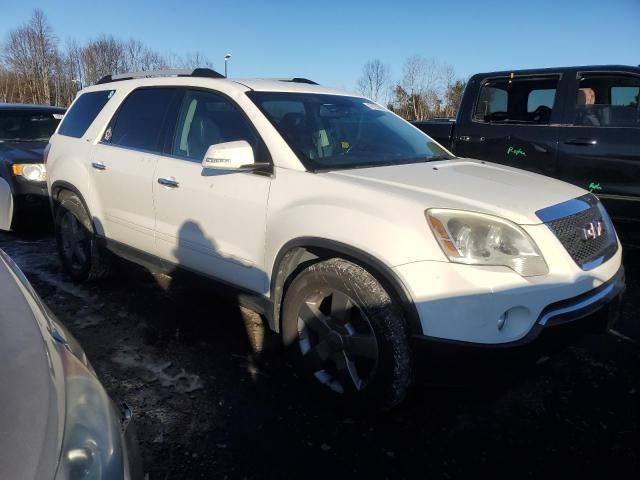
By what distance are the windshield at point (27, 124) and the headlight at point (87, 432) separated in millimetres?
6598

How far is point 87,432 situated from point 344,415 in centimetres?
169

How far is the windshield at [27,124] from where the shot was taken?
22.4 ft

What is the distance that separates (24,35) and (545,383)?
5729 centimetres

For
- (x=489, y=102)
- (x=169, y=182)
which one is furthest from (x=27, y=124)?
(x=489, y=102)

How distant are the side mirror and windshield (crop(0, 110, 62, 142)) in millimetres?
5331

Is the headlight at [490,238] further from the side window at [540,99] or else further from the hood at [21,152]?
the hood at [21,152]

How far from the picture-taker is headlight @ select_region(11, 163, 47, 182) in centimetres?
585

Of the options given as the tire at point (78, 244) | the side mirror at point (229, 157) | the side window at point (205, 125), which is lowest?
the tire at point (78, 244)

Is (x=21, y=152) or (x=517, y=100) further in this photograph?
(x=21, y=152)

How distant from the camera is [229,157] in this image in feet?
9.24

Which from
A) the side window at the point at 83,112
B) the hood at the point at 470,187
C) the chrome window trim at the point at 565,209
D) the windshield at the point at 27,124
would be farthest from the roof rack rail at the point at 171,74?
the windshield at the point at 27,124

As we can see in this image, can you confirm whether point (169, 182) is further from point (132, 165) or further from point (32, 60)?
point (32, 60)

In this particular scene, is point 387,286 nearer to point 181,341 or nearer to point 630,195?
point 181,341

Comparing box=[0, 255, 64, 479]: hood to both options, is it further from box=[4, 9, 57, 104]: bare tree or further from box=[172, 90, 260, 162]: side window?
box=[4, 9, 57, 104]: bare tree
